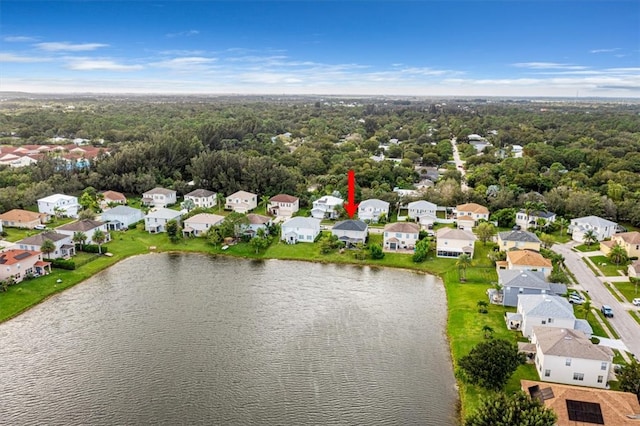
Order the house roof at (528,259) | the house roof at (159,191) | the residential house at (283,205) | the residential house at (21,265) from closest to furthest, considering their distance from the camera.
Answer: the residential house at (21,265), the house roof at (528,259), the residential house at (283,205), the house roof at (159,191)

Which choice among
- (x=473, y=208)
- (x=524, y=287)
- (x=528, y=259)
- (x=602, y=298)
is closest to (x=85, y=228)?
(x=524, y=287)

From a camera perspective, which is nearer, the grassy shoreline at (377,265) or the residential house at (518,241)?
the grassy shoreline at (377,265)

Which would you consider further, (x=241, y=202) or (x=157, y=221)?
(x=241, y=202)

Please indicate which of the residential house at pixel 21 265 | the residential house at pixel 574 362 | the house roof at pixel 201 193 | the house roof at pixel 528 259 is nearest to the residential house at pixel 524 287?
the house roof at pixel 528 259

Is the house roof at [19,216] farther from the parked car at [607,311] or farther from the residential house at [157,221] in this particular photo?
the parked car at [607,311]

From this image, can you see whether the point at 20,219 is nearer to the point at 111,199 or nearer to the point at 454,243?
the point at 111,199

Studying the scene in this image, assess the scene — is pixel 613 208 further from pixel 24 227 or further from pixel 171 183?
pixel 24 227
